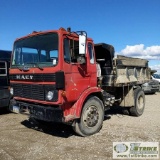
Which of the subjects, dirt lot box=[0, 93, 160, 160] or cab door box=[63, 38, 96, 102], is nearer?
dirt lot box=[0, 93, 160, 160]

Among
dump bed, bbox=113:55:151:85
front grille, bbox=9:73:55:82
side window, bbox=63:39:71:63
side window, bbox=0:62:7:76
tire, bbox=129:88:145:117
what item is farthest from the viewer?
side window, bbox=0:62:7:76

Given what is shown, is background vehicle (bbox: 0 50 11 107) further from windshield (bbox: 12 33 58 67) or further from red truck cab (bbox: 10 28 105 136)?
windshield (bbox: 12 33 58 67)

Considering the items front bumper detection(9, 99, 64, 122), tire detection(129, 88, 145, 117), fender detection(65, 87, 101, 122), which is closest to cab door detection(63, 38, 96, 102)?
fender detection(65, 87, 101, 122)

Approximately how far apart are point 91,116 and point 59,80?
64.9 inches

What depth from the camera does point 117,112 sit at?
10219mm

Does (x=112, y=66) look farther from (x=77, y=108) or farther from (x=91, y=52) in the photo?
(x=77, y=108)

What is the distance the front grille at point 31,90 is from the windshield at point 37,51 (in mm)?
556

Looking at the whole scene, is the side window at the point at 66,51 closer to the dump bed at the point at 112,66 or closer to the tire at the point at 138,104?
the dump bed at the point at 112,66

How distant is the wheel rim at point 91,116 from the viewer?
667 centimetres

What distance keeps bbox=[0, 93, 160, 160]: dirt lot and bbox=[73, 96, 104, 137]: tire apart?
0.19 metres

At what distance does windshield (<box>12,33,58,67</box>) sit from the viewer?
6156 millimetres

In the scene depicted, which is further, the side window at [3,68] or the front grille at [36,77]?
the side window at [3,68]

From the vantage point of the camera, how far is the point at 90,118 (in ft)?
22.3

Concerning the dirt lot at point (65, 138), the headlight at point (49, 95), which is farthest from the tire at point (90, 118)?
the headlight at point (49, 95)
